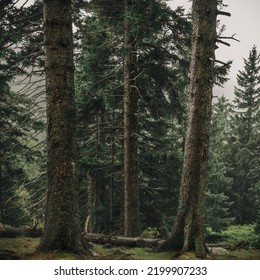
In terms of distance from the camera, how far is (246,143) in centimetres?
3766

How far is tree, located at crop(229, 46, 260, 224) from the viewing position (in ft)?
114

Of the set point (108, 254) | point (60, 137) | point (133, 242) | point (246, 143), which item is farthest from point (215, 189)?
point (60, 137)

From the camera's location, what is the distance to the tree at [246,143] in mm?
34656

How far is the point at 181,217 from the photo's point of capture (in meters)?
8.07

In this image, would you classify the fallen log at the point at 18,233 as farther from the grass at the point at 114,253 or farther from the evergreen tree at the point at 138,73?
the evergreen tree at the point at 138,73

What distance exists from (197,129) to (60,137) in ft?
9.99

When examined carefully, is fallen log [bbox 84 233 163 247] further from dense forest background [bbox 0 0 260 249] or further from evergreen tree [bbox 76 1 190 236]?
evergreen tree [bbox 76 1 190 236]

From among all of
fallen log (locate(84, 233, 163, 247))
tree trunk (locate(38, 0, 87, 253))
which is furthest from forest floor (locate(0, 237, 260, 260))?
fallen log (locate(84, 233, 163, 247))

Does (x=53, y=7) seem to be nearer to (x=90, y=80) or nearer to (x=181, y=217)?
(x=181, y=217)

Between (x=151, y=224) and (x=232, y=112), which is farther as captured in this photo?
(x=232, y=112)

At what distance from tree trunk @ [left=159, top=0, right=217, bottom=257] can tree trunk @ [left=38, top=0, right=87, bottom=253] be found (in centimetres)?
220

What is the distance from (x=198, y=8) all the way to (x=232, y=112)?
31.3 m

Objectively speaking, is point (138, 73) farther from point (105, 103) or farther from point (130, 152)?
point (130, 152)
